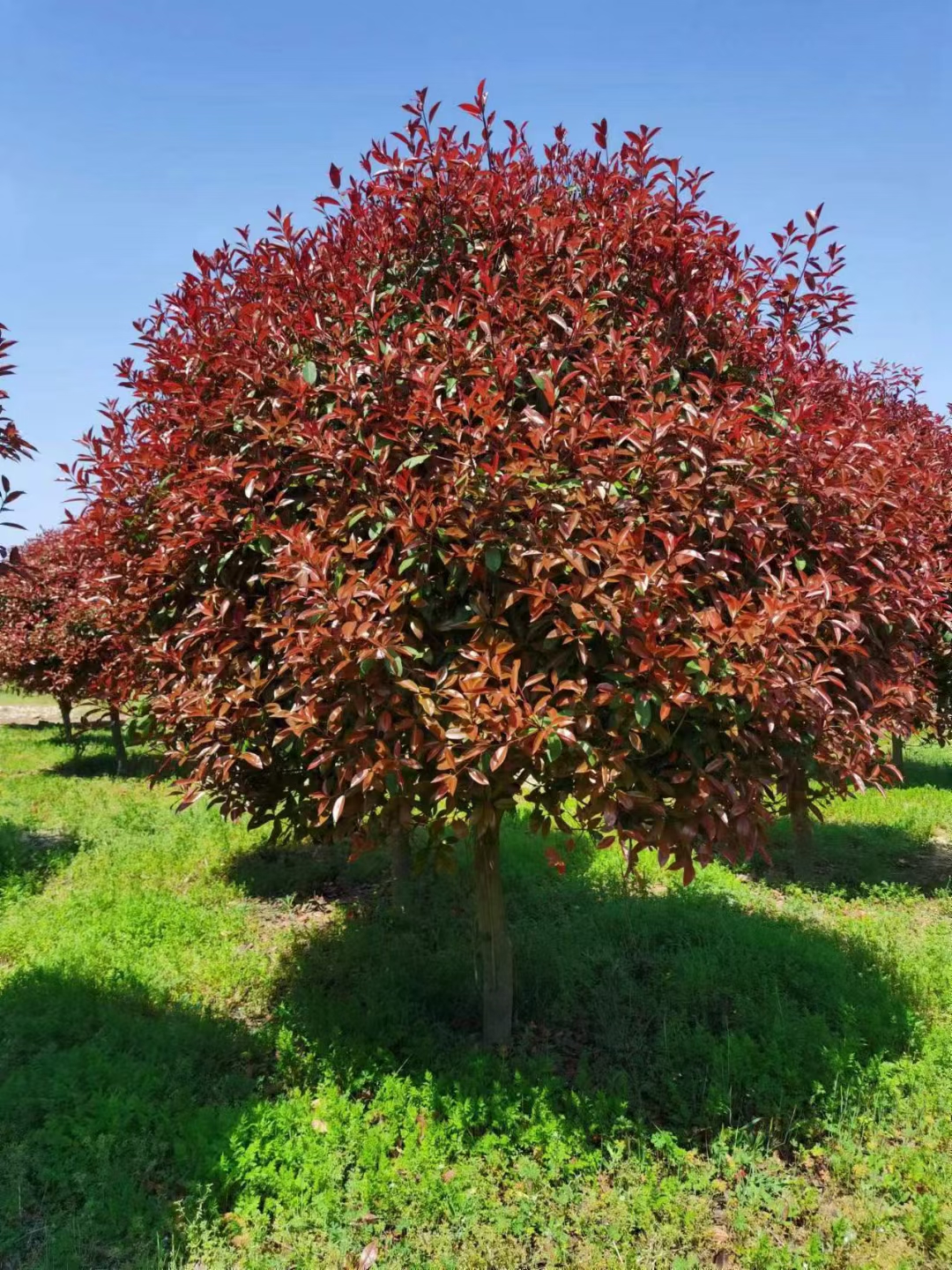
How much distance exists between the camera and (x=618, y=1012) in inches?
193

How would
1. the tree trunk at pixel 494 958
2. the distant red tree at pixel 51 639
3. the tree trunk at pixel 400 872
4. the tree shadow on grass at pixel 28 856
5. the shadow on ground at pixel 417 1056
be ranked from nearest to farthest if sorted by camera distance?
1. the shadow on ground at pixel 417 1056
2. the tree trunk at pixel 494 958
3. the tree trunk at pixel 400 872
4. the tree shadow on grass at pixel 28 856
5. the distant red tree at pixel 51 639

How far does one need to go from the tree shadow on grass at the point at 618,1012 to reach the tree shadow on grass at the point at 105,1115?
0.58m

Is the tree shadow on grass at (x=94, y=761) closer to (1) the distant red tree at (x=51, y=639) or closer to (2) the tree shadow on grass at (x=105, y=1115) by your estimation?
(1) the distant red tree at (x=51, y=639)

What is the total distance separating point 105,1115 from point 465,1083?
165cm

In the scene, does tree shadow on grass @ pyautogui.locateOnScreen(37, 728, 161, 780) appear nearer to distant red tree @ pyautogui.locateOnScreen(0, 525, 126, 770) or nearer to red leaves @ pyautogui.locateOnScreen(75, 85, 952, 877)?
distant red tree @ pyautogui.locateOnScreen(0, 525, 126, 770)

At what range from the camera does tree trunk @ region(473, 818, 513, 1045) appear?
4.66 meters

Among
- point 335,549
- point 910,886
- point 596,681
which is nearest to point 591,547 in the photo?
point 596,681

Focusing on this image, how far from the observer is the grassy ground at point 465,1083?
11.2ft

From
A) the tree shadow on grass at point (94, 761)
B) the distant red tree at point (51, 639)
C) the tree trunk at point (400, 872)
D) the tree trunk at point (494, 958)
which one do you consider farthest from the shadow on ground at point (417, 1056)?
the distant red tree at point (51, 639)

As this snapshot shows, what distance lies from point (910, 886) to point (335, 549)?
6621 millimetres

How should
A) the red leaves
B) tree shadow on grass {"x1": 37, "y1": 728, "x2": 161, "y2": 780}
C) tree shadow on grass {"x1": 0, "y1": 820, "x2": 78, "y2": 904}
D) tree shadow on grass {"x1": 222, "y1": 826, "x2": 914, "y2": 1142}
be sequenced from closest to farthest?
the red leaves < tree shadow on grass {"x1": 222, "y1": 826, "x2": 914, "y2": 1142} < tree shadow on grass {"x1": 0, "y1": 820, "x2": 78, "y2": 904} < tree shadow on grass {"x1": 37, "y1": 728, "x2": 161, "y2": 780}

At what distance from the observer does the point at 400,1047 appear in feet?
15.1

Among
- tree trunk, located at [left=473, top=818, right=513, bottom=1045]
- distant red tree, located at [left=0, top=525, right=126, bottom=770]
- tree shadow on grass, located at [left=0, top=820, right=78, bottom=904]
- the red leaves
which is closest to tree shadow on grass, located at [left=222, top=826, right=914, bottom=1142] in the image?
tree trunk, located at [left=473, top=818, right=513, bottom=1045]

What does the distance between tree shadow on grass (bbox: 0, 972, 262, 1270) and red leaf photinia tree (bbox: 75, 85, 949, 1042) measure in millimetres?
1310
